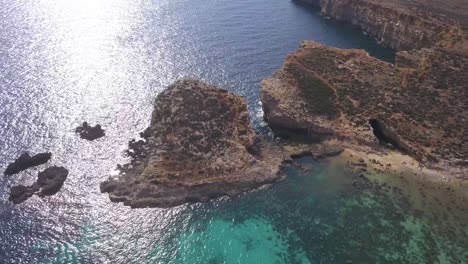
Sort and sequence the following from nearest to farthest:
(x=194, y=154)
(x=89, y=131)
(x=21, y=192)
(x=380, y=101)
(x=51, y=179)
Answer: (x=21, y=192) → (x=51, y=179) → (x=194, y=154) → (x=89, y=131) → (x=380, y=101)

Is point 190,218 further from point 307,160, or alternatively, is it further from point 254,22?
point 254,22

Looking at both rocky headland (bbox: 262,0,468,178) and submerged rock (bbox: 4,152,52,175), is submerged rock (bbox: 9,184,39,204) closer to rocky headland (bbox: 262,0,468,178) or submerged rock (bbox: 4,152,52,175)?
submerged rock (bbox: 4,152,52,175)

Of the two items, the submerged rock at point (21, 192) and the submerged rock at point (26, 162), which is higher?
the submerged rock at point (26, 162)

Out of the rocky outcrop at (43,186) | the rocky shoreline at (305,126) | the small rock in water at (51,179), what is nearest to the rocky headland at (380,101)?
the rocky shoreline at (305,126)

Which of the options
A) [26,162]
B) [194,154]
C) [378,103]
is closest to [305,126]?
[378,103]

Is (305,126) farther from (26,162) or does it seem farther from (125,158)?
(26,162)

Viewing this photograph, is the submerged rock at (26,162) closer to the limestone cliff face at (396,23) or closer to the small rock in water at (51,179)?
the small rock in water at (51,179)
